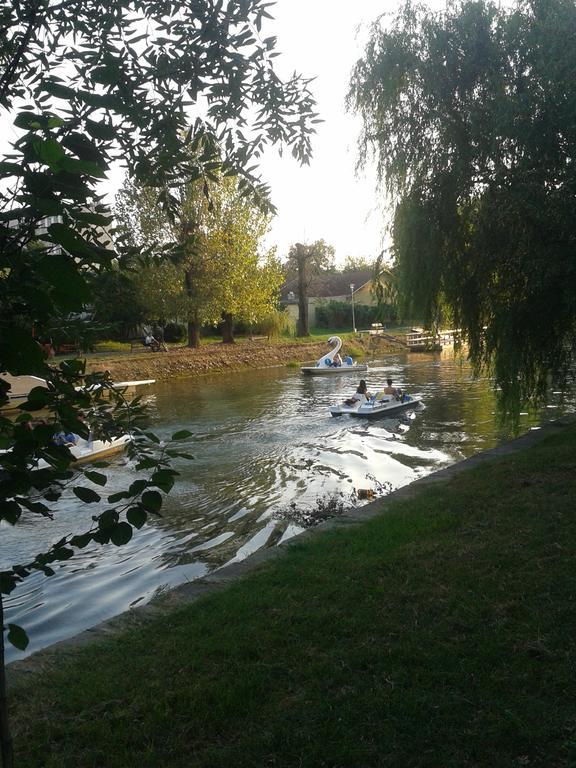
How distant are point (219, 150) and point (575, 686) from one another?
12.4 feet

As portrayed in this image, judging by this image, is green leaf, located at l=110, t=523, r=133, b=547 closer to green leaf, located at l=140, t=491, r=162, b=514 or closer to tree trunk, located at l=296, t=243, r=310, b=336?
green leaf, located at l=140, t=491, r=162, b=514

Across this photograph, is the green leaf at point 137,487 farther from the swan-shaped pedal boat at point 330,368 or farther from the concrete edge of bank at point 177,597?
the swan-shaped pedal boat at point 330,368

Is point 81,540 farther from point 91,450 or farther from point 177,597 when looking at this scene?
point 91,450

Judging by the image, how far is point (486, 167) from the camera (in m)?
11.0

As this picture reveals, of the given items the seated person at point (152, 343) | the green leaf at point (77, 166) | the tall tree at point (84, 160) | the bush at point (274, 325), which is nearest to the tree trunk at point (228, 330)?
the bush at point (274, 325)

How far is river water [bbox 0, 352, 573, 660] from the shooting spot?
883cm

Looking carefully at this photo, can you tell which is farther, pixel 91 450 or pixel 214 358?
pixel 214 358

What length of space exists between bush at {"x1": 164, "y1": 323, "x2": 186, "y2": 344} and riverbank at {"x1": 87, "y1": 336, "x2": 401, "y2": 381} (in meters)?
2.90

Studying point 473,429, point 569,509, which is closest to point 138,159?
point 569,509

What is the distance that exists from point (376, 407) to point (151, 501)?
20213mm

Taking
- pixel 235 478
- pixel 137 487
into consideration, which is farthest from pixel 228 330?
pixel 137 487

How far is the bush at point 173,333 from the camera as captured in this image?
47.7m

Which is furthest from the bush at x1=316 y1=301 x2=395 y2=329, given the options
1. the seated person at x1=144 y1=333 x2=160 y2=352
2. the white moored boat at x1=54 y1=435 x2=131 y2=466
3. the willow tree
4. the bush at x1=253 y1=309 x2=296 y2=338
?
the willow tree

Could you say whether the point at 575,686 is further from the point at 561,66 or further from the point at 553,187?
the point at 561,66
